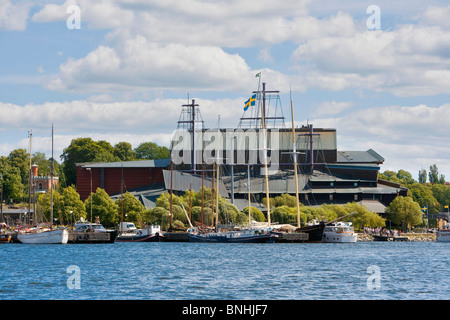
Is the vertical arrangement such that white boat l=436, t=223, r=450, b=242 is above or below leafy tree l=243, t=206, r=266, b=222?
below

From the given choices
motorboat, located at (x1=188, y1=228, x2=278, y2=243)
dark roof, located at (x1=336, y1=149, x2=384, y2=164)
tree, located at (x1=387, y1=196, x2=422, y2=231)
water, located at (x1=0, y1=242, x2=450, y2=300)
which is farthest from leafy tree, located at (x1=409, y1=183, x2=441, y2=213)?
water, located at (x1=0, y1=242, x2=450, y2=300)

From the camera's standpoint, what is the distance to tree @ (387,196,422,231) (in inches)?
5507

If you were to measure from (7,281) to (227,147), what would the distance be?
A: 347ft

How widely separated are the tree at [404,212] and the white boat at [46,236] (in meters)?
63.1

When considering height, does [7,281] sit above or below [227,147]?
below

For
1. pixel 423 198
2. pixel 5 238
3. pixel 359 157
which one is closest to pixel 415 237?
pixel 359 157

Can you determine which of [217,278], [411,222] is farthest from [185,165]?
[217,278]

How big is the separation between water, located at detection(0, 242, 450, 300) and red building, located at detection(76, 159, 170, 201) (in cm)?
7030

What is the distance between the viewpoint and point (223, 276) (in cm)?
5328

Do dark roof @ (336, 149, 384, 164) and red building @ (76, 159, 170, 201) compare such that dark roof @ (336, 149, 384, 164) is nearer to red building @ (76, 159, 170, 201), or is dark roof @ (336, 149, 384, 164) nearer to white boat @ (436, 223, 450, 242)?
red building @ (76, 159, 170, 201)

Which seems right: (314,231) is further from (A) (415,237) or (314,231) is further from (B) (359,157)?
(B) (359,157)

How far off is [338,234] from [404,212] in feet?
112
